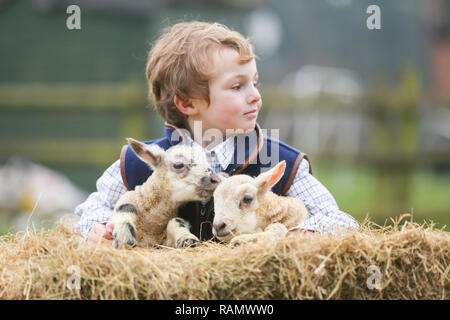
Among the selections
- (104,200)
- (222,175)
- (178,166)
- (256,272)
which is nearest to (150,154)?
(178,166)

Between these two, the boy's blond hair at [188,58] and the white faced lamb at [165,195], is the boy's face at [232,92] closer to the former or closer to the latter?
the boy's blond hair at [188,58]

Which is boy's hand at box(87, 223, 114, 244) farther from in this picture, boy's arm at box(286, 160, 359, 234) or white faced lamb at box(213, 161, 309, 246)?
boy's arm at box(286, 160, 359, 234)

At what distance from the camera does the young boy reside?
247cm

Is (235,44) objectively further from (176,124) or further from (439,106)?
(439,106)

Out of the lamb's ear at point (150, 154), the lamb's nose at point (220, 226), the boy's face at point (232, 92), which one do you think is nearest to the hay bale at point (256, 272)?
the lamb's nose at point (220, 226)

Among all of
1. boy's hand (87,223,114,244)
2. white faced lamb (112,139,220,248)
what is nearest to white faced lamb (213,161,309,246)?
Answer: white faced lamb (112,139,220,248)

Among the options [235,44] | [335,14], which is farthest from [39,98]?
[335,14]

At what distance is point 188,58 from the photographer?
250 centimetres

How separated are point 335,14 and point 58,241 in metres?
18.2

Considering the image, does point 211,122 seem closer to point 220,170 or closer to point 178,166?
point 220,170

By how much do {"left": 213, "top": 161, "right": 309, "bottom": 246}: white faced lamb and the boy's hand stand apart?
1.36ft

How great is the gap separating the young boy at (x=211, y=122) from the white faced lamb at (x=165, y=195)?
0.10m

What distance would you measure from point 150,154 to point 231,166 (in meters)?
0.35

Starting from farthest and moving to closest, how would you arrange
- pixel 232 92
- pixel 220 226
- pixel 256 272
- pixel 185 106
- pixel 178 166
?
pixel 185 106 < pixel 232 92 < pixel 178 166 < pixel 220 226 < pixel 256 272
